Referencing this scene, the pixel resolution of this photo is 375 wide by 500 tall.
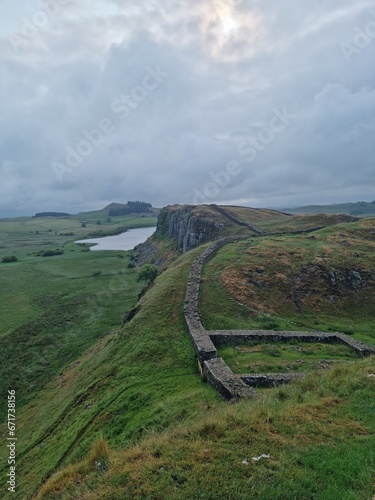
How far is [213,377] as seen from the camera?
20266 millimetres

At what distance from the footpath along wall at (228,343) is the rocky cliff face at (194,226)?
4746 cm

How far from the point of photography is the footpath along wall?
62.0 feet

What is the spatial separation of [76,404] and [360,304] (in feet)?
112

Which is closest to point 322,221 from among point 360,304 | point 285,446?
point 360,304

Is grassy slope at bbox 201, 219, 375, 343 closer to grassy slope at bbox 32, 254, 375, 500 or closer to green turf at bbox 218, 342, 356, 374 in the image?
green turf at bbox 218, 342, 356, 374

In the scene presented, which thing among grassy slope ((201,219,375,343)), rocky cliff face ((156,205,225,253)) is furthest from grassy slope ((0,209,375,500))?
rocky cliff face ((156,205,225,253))

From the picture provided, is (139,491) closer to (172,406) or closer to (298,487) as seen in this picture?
(298,487)

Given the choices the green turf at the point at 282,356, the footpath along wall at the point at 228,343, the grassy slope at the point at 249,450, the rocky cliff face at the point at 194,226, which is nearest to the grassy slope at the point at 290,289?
the footpath along wall at the point at 228,343

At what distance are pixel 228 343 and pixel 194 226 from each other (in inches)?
2758

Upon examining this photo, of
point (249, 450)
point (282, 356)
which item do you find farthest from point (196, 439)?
point (282, 356)

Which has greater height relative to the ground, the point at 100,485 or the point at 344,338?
the point at 100,485

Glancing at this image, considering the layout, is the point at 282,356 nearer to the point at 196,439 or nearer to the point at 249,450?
the point at 196,439

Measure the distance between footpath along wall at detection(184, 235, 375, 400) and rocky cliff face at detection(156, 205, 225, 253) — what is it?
47.5 m

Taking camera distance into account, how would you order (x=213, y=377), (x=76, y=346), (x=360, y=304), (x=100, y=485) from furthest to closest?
(x=76, y=346) < (x=360, y=304) < (x=213, y=377) < (x=100, y=485)
